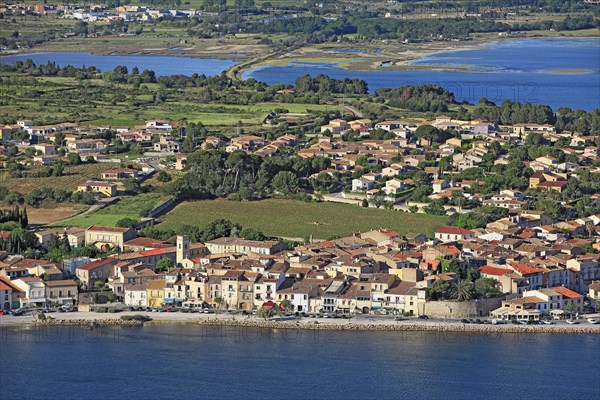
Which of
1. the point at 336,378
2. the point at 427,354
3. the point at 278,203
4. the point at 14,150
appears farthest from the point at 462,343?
the point at 14,150

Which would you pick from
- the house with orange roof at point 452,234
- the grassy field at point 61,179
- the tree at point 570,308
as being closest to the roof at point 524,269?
the tree at point 570,308

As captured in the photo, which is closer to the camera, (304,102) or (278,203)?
(278,203)

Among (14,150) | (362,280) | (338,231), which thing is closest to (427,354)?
(362,280)

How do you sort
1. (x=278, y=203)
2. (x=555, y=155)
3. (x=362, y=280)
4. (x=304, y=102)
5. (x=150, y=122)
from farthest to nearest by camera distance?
(x=304, y=102)
(x=150, y=122)
(x=555, y=155)
(x=278, y=203)
(x=362, y=280)

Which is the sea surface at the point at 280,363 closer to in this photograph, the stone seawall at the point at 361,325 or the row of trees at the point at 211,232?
the stone seawall at the point at 361,325

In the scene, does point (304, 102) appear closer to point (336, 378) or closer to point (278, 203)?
point (278, 203)

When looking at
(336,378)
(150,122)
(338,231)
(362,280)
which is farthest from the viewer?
(150,122)
